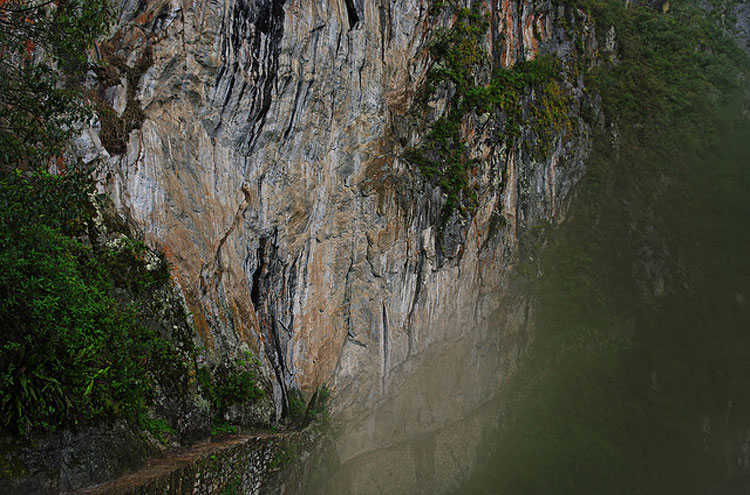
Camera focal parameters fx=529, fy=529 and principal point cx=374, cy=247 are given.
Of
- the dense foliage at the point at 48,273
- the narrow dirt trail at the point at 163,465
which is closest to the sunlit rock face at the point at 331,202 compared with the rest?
the narrow dirt trail at the point at 163,465

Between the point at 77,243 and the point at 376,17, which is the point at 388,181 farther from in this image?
the point at 77,243

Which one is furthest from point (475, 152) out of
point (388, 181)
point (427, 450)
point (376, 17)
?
point (427, 450)

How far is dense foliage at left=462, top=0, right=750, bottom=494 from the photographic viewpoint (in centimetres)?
1349

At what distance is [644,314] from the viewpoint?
605 inches

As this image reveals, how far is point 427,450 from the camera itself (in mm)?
12773

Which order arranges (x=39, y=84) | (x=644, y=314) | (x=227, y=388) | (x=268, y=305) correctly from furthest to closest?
(x=644, y=314) < (x=268, y=305) < (x=227, y=388) < (x=39, y=84)

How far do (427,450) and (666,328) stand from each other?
787 cm

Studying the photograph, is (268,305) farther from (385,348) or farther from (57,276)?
(57,276)

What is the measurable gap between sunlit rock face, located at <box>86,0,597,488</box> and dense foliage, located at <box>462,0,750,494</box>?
5.16 ft

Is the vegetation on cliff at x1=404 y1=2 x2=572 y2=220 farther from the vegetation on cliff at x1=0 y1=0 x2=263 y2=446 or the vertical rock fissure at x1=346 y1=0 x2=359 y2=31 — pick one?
the vegetation on cliff at x1=0 y1=0 x2=263 y2=446

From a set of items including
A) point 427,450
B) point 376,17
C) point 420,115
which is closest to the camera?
point 376,17

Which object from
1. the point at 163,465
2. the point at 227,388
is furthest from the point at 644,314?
the point at 163,465

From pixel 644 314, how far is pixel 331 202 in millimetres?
10409

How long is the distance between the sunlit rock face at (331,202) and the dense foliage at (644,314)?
157cm
